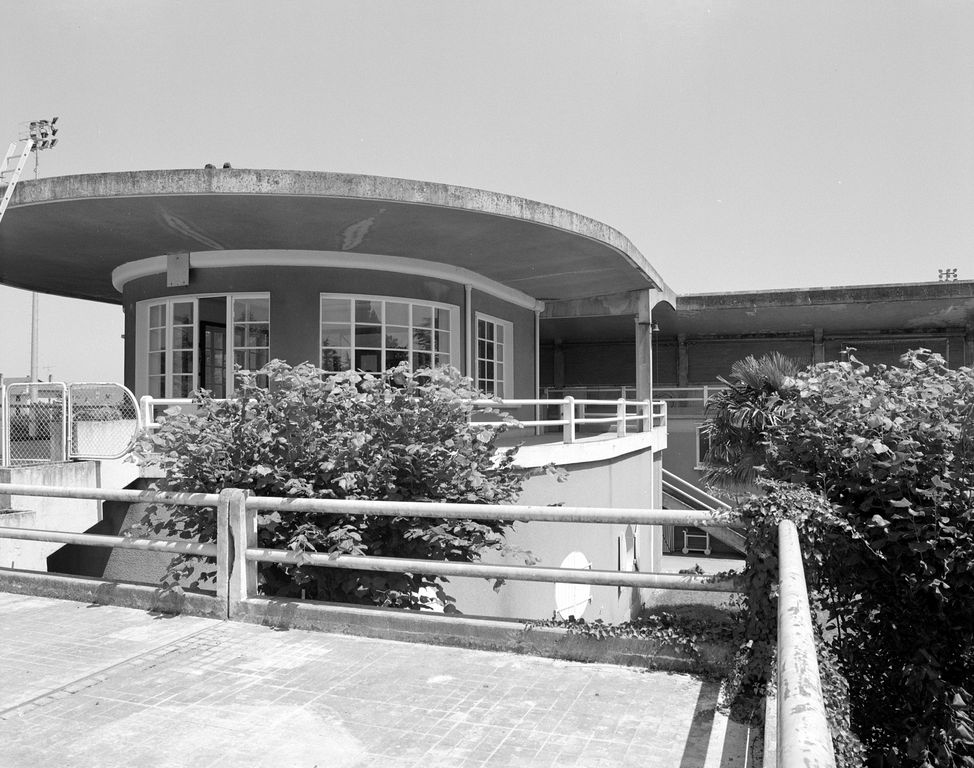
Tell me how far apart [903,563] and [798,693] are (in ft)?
10.9

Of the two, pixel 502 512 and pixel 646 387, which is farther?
pixel 646 387

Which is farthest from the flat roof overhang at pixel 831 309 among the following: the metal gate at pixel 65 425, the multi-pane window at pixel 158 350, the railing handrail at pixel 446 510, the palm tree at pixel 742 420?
the railing handrail at pixel 446 510

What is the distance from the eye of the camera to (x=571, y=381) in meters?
34.5

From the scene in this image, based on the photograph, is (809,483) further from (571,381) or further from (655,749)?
(571,381)

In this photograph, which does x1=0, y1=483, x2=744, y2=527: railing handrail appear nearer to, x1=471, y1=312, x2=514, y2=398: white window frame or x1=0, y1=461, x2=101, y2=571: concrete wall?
x1=0, y1=461, x2=101, y2=571: concrete wall

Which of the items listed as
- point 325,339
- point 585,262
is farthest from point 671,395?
point 325,339

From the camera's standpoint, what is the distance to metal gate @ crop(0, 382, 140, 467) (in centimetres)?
989

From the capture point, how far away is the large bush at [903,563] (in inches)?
185

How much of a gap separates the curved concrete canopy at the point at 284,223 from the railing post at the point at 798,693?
954 centimetres

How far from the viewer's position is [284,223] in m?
12.3

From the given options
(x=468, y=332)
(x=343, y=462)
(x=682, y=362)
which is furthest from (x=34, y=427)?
(x=682, y=362)

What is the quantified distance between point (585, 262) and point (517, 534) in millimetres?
6910

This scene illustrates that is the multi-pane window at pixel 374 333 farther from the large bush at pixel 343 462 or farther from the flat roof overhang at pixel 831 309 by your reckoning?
the flat roof overhang at pixel 831 309

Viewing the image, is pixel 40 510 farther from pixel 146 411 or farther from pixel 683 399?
pixel 683 399
